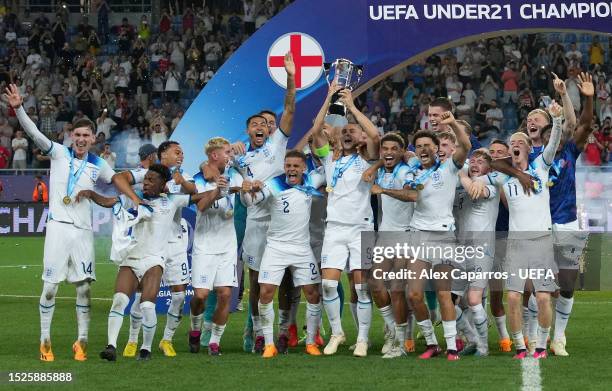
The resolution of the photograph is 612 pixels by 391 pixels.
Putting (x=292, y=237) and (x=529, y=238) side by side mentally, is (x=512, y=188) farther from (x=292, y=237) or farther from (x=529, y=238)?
(x=292, y=237)

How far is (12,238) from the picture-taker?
2703 centimetres

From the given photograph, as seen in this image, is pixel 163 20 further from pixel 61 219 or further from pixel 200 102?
pixel 61 219

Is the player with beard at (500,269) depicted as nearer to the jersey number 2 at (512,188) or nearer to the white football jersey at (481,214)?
the white football jersey at (481,214)

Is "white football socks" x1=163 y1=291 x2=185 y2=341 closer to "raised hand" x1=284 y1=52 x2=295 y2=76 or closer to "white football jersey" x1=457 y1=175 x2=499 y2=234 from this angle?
"raised hand" x1=284 y1=52 x2=295 y2=76

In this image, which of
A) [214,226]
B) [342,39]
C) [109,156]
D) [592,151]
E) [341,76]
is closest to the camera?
[214,226]

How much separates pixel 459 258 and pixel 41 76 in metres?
22.1

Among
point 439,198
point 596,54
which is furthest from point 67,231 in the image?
point 596,54

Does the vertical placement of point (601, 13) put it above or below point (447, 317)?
above

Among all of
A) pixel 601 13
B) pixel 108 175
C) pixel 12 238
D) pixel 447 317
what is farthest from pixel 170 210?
pixel 12 238

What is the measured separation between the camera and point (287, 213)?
12023 mm

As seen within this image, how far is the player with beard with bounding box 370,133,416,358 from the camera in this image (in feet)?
38.3

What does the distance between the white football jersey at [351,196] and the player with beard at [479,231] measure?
89cm

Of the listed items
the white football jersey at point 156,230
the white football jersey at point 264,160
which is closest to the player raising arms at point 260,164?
the white football jersey at point 264,160

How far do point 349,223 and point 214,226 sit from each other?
126 cm
